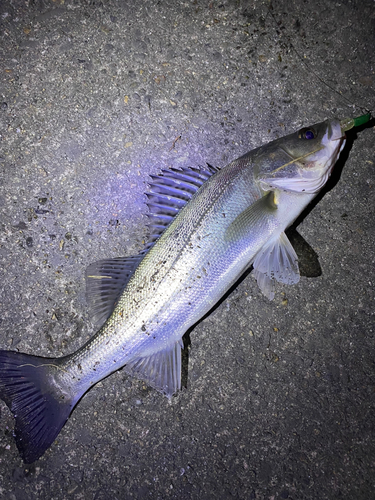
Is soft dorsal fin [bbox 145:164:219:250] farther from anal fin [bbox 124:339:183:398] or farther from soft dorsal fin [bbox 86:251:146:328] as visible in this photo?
anal fin [bbox 124:339:183:398]

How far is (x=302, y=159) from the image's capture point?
2.38 m

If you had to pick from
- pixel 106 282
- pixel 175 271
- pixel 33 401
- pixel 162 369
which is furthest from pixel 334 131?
pixel 33 401

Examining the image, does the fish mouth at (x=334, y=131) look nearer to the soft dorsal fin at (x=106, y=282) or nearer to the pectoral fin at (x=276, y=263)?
the pectoral fin at (x=276, y=263)

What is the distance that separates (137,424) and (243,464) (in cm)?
80

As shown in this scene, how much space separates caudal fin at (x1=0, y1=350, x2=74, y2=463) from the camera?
2.41 metres

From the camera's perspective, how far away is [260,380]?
2.69 meters

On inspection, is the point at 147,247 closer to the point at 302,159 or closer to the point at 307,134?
the point at 302,159

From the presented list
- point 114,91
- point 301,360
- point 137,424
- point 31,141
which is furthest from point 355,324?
point 31,141

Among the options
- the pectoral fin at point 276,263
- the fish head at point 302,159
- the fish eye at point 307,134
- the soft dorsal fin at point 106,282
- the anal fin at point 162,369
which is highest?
the fish eye at point 307,134

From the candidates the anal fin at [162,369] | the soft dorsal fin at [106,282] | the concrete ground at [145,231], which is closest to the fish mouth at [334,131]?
the concrete ground at [145,231]

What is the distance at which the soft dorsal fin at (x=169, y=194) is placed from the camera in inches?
98.0

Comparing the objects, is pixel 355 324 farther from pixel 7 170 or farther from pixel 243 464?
pixel 7 170

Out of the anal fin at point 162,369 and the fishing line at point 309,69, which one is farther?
the fishing line at point 309,69

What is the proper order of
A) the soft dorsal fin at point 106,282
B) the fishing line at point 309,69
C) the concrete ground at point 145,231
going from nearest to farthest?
the soft dorsal fin at point 106,282
the concrete ground at point 145,231
the fishing line at point 309,69
